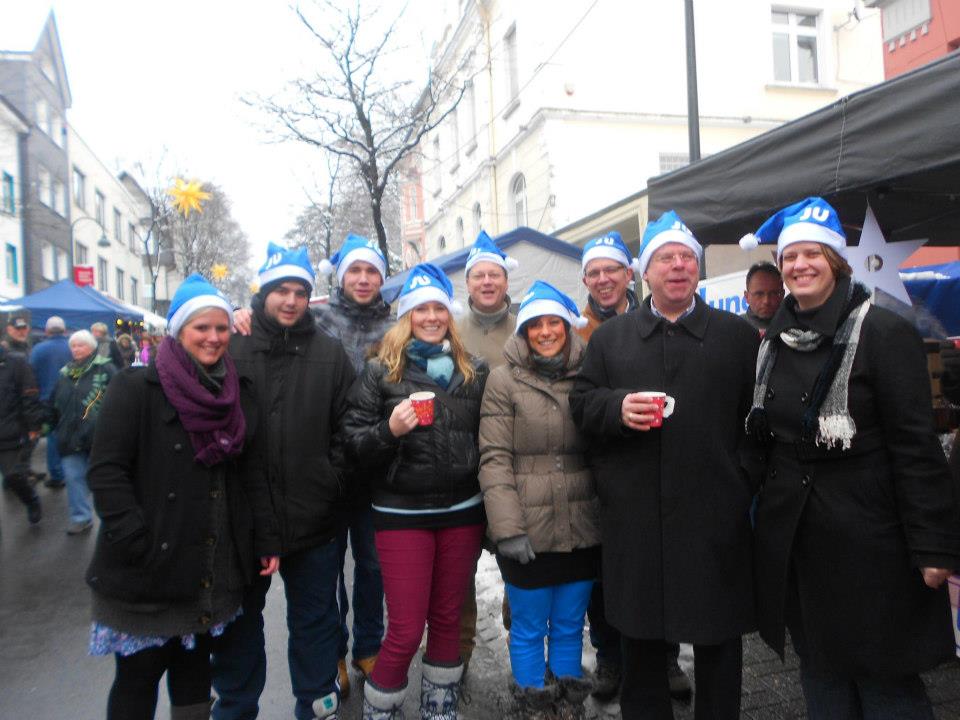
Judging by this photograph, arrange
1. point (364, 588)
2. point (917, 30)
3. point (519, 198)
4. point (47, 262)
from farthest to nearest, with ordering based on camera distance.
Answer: point (47, 262) → point (519, 198) → point (917, 30) → point (364, 588)

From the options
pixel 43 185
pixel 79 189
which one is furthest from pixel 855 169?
pixel 79 189

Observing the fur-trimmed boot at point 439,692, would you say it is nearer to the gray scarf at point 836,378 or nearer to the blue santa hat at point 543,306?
the blue santa hat at point 543,306

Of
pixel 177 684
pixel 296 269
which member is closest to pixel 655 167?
pixel 296 269

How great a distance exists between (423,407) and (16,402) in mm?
5665

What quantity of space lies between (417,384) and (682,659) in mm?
2143

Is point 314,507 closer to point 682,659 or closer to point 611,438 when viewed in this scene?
point 611,438

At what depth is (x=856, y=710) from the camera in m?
2.33

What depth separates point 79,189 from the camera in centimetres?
3438

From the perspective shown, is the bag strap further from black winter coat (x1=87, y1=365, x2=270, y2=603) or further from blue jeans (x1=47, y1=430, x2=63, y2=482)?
blue jeans (x1=47, y1=430, x2=63, y2=482)

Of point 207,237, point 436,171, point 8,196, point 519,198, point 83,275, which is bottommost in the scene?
point 83,275

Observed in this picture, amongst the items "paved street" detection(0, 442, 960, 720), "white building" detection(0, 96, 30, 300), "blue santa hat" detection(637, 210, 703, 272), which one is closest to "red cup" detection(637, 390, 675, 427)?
"blue santa hat" detection(637, 210, 703, 272)

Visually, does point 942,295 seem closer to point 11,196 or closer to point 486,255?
point 486,255

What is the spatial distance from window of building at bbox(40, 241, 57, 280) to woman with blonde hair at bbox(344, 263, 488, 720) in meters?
29.7

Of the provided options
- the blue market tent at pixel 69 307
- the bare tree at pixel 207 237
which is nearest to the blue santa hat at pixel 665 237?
the blue market tent at pixel 69 307
